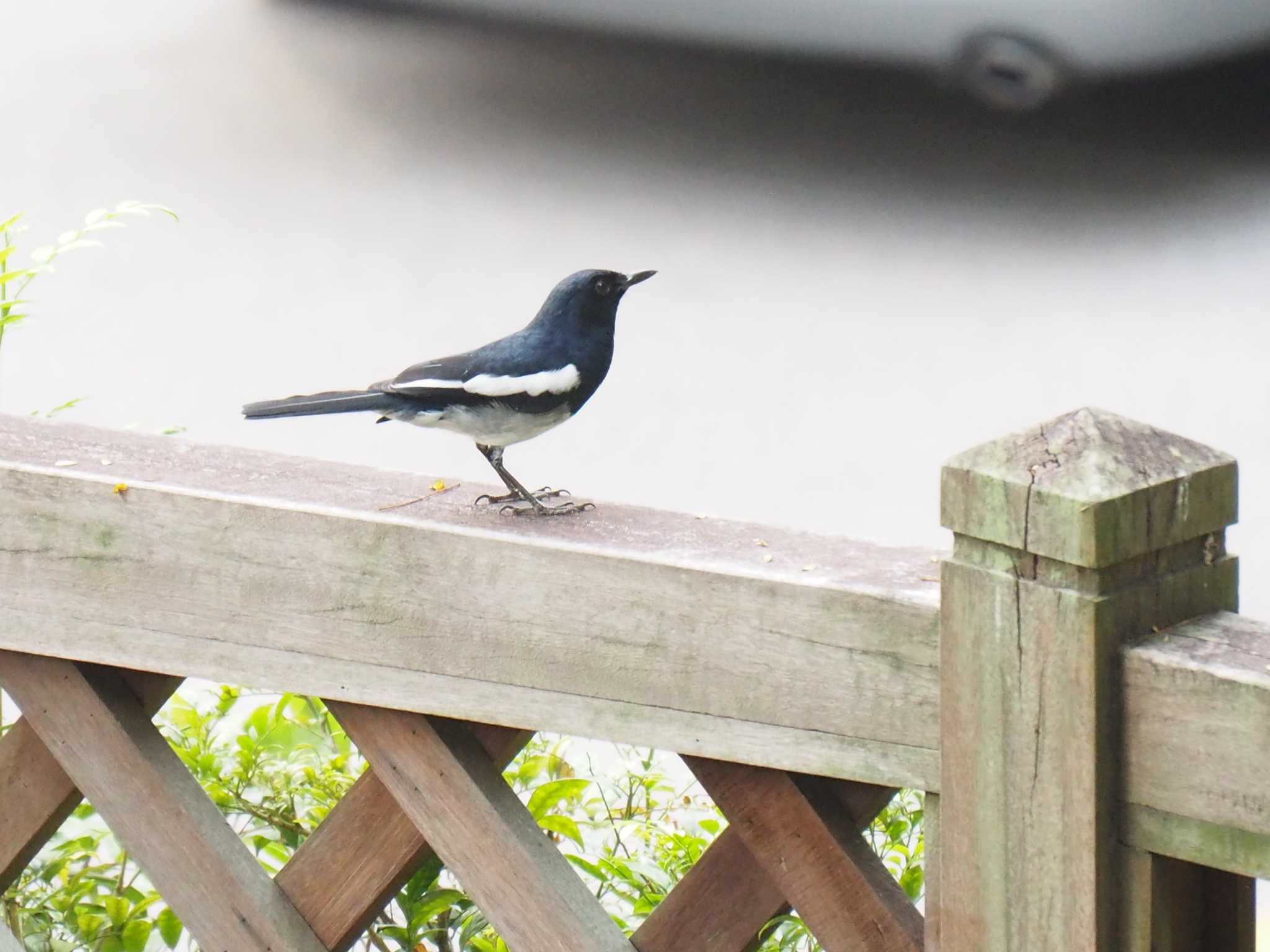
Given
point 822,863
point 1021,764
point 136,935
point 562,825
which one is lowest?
point 136,935

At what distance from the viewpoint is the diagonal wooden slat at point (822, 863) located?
1166 millimetres

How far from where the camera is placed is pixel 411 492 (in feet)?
4.51

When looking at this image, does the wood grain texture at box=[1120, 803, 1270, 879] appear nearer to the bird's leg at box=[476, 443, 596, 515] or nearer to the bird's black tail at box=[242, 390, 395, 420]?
the bird's leg at box=[476, 443, 596, 515]

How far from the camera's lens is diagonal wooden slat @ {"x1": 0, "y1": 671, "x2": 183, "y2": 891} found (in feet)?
4.75

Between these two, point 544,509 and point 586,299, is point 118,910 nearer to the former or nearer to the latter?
point 544,509

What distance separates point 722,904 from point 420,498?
40 centimetres

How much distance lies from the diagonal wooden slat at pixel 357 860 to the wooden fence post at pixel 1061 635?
15.6 inches

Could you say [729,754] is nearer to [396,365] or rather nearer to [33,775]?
[33,775]

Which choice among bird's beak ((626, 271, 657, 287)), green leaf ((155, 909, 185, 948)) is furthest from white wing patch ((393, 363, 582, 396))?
green leaf ((155, 909, 185, 948))

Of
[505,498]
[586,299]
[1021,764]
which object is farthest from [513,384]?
[1021,764]

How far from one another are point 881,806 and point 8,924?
1.02m

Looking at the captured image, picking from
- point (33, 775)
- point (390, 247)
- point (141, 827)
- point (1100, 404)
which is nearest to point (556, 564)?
point (141, 827)

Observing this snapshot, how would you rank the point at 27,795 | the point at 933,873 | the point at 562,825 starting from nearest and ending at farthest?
the point at 933,873, the point at 27,795, the point at 562,825

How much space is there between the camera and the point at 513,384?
5.82 feet
